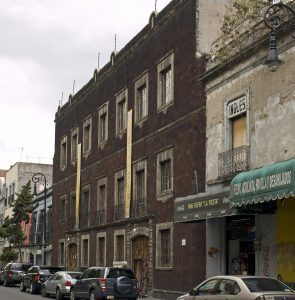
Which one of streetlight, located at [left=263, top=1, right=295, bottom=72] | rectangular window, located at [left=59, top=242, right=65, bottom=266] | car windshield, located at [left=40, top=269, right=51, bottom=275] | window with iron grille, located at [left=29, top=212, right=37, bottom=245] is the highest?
streetlight, located at [left=263, top=1, right=295, bottom=72]

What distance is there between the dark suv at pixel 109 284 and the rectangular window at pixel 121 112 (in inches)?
417

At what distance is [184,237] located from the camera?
2511 centimetres

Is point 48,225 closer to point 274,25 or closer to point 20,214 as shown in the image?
point 20,214

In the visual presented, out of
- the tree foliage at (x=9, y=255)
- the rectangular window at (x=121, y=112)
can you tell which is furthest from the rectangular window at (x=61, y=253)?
the tree foliage at (x=9, y=255)

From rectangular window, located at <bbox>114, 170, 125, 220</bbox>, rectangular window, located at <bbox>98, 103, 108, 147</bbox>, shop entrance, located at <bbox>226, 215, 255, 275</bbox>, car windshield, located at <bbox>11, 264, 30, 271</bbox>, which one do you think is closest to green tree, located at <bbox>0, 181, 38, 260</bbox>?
car windshield, located at <bbox>11, 264, 30, 271</bbox>

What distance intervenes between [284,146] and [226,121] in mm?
3947

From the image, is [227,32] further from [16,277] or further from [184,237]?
[16,277]

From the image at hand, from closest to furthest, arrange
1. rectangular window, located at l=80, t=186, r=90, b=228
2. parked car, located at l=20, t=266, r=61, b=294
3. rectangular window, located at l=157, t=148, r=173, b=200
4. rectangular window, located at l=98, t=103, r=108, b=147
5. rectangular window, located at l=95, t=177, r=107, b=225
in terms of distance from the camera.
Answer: rectangular window, located at l=157, t=148, r=173, b=200 < parked car, located at l=20, t=266, r=61, b=294 < rectangular window, located at l=95, t=177, r=107, b=225 < rectangular window, located at l=98, t=103, r=108, b=147 < rectangular window, located at l=80, t=186, r=90, b=228

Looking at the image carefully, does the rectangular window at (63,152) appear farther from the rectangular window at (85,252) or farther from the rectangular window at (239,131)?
the rectangular window at (239,131)

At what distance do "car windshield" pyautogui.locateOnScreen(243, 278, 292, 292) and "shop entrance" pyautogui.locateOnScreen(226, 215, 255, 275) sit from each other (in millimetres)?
5830

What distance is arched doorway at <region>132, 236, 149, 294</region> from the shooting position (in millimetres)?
28719

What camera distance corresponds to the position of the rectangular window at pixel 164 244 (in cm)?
2652

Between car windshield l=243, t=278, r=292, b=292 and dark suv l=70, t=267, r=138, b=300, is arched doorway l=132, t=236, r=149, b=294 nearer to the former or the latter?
dark suv l=70, t=267, r=138, b=300

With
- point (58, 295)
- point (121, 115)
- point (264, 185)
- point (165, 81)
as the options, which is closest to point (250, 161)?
point (264, 185)
